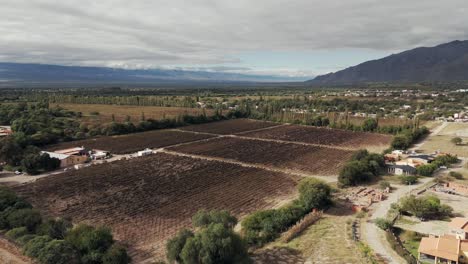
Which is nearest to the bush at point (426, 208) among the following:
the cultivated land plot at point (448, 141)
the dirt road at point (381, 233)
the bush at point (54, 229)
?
the dirt road at point (381, 233)

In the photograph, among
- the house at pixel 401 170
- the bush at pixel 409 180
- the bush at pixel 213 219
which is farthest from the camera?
the house at pixel 401 170

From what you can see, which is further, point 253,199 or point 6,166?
point 6,166

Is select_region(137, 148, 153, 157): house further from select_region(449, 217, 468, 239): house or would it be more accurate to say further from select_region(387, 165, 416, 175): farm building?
select_region(449, 217, 468, 239): house

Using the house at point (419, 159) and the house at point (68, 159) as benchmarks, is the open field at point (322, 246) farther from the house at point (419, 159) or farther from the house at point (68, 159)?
the house at point (68, 159)

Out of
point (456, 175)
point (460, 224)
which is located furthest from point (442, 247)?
point (456, 175)

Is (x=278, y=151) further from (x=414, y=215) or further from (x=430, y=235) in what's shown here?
(x=430, y=235)

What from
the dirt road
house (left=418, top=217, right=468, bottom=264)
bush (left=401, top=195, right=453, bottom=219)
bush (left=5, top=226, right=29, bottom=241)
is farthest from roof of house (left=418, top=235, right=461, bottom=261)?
bush (left=5, top=226, right=29, bottom=241)

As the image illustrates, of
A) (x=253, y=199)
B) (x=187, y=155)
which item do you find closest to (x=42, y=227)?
(x=253, y=199)
